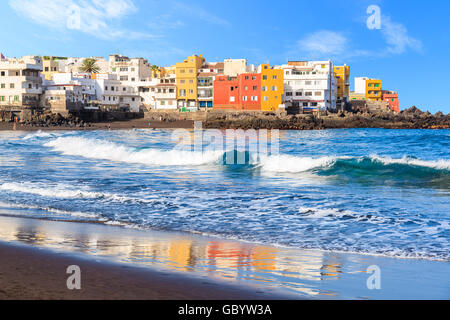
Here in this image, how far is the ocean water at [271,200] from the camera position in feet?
24.2

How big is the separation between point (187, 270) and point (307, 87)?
77899mm

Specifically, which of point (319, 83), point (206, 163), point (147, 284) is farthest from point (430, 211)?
point (319, 83)

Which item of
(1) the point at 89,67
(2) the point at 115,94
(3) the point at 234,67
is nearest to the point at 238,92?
(3) the point at 234,67

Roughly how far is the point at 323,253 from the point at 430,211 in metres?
4.18

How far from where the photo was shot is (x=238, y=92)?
79.6m

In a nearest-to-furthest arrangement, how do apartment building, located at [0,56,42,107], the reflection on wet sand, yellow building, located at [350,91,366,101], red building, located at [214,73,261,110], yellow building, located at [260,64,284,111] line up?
the reflection on wet sand < apartment building, located at [0,56,42,107] < yellow building, located at [260,64,284,111] < red building, located at [214,73,261,110] < yellow building, located at [350,91,366,101]

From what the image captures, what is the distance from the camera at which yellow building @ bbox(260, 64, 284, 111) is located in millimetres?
77312

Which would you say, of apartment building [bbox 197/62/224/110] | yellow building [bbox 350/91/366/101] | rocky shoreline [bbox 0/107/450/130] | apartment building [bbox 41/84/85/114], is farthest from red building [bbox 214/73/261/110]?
yellow building [bbox 350/91/366/101]

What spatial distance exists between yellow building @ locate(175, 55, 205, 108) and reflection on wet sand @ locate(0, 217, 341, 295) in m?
77.1

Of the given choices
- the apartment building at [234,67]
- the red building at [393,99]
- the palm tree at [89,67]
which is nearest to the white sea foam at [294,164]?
the apartment building at [234,67]

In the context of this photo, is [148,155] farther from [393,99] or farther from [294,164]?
[393,99]

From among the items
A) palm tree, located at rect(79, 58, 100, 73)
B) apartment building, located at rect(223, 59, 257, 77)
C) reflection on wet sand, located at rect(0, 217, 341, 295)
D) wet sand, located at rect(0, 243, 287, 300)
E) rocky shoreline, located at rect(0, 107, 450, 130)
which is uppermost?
palm tree, located at rect(79, 58, 100, 73)

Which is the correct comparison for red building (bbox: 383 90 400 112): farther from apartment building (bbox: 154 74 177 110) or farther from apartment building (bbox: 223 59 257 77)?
apartment building (bbox: 154 74 177 110)
